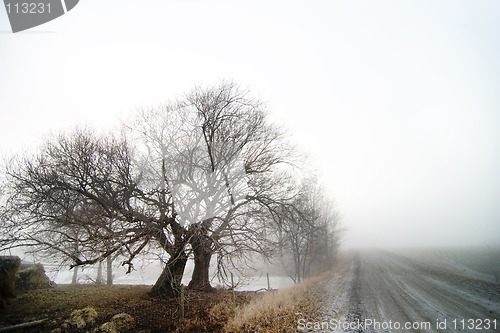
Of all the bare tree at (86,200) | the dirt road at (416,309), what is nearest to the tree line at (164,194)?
the bare tree at (86,200)

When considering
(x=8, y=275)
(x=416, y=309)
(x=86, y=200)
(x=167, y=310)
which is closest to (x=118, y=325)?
(x=167, y=310)

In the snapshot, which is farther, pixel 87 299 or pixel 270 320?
pixel 87 299

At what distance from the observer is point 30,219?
9914 mm

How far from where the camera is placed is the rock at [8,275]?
1027cm

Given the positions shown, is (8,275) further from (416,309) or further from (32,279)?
(416,309)

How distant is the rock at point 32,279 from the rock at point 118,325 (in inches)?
325

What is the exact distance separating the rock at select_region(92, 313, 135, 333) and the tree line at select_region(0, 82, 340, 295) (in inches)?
72.5

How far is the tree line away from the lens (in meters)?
9.80

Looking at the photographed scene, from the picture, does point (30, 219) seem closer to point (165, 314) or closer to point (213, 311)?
point (165, 314)

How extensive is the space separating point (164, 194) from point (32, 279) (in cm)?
946

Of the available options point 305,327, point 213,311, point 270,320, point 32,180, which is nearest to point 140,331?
point 213,311

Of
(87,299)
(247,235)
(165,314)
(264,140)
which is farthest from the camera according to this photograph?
(264,140)

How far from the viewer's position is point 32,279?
1357cm

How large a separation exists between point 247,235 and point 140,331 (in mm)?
5685
